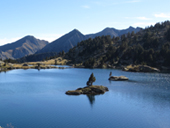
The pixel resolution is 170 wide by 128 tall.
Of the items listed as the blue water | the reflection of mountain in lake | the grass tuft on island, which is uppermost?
the grass tuft on island

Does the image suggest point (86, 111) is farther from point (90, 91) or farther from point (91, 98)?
point (90, 91)

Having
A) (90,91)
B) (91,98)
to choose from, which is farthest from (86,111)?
(90,91)

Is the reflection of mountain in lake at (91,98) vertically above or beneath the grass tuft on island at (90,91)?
beneath

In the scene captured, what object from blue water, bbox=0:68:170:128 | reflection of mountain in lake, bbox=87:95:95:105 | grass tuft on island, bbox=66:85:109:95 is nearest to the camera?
blue water, bbox=0:68:170:128

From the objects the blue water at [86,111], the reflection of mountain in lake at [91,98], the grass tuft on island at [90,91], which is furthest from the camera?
the grass tuft on island at [90,91]

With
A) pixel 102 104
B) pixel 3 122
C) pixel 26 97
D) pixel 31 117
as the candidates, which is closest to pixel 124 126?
pixel 102 104

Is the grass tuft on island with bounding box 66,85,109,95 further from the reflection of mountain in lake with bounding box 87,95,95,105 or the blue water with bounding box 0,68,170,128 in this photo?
the reflection of mountain in lake with bounding box 87,95,95,105

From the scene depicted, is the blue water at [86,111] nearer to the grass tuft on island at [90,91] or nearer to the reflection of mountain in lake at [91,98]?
the reflection of mountain in lake at [91,98]

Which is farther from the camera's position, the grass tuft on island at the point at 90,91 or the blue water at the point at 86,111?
the grass tuft on island at the point at 90,91

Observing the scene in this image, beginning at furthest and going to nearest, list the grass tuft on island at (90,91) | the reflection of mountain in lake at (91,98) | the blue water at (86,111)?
the grass tuft on island at (90,91), the reflection of mountain in lake at (91,98), the blue water at (86,111)

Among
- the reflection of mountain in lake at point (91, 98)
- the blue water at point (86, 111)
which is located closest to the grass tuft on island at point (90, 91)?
the blue water at point (86, 111)

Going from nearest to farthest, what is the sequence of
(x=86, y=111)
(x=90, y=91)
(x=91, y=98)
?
(x=86, y=111) → (x=91, y=98) → (x=90, y=91)

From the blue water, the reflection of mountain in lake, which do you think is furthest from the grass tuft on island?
the reflection of mountain in lake

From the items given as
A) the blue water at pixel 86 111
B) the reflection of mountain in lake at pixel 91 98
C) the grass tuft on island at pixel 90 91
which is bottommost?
the blue water at pixel 86 111
